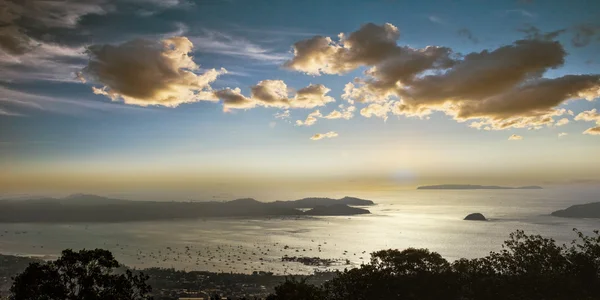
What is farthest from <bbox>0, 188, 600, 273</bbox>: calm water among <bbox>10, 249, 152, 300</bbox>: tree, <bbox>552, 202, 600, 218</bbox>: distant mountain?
<bbox>10, 249, 152, 300</bbox>: tree

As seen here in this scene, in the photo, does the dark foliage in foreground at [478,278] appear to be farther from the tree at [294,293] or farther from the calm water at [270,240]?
the calm water at [270,240]

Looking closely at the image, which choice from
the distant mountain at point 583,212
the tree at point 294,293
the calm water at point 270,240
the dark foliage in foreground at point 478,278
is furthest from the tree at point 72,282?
the distant mountain at point 583,212

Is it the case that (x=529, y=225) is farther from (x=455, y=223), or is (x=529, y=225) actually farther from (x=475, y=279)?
(x=475, y=279)

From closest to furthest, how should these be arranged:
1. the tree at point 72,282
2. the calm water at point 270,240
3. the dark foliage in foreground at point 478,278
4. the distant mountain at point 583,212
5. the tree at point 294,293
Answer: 1. the tree at point 72,282
2. the tree at point 294,293
3. the dark foliage in foreground at point 478,278
4. the calm water at point 270,240
5. the distant mountain at point 583,212

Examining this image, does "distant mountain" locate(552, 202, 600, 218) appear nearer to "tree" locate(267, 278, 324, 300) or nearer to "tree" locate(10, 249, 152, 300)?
"tree" locate(267, 278, 324, 300)

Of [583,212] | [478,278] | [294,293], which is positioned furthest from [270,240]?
[583,212]

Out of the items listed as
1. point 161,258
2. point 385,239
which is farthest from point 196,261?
point 385,239
